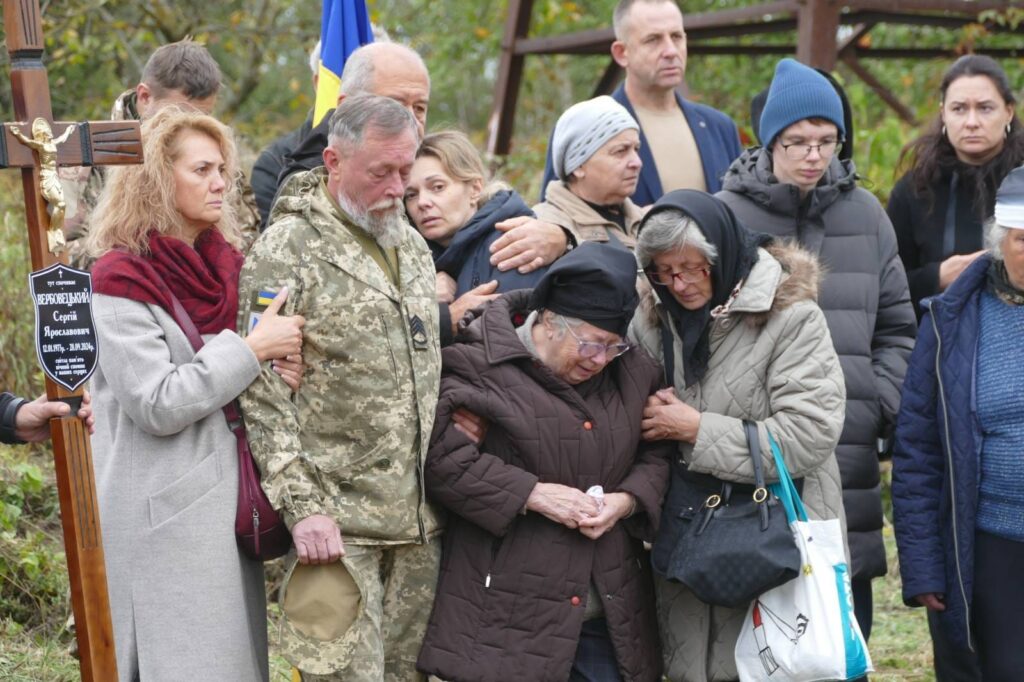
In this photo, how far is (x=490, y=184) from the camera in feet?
14.7

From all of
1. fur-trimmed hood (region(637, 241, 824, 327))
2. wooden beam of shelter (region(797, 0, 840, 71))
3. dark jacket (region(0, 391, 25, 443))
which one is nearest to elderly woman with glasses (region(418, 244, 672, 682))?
fur-trimmed hood (region(637, 241, 824, 327))

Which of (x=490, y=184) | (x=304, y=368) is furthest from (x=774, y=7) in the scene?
(x=304, y=368)

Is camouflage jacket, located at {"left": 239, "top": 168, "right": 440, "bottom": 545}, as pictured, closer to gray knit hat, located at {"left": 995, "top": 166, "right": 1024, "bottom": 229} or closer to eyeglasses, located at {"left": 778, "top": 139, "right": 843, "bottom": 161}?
eyeglasses, located at {"left": 778, "top": 139, "right": 843, "bottom": 161}

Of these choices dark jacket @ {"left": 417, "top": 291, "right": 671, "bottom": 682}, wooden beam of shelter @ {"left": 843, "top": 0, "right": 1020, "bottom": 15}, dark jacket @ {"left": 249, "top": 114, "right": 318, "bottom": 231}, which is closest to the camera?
dark jacket @ {"left": 417, "top": 291, "right": 671, "bottom": 682}

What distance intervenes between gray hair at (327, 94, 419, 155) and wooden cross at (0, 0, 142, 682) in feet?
2.37

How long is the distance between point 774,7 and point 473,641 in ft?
18.9

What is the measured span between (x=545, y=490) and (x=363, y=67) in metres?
1.54

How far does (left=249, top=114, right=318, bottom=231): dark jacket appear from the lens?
186 inches

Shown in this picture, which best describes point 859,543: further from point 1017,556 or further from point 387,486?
point 387,486

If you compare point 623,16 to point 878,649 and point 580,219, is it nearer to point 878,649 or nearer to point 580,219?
point 580,219

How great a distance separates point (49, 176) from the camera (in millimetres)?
3355

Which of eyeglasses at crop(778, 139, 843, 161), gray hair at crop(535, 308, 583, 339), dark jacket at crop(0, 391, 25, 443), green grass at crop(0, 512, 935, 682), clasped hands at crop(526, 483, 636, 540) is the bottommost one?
green grass at crop(0, 512, 935, 682)

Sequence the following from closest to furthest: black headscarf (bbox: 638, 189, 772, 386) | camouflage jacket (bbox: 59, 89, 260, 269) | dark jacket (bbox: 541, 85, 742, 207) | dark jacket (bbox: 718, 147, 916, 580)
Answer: black headscarf (bbox: 638, 189, 772, 386) < dark jacket (bbox: 718, 147, 916, 580) < camouflage jacket (bbox: 59, 89, 260, 269) < dark jacket (bbox: 541, 85, 742, 207)

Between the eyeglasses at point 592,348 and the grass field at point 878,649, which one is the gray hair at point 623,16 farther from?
the grass field at point 878,649
